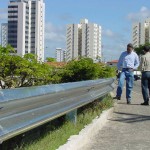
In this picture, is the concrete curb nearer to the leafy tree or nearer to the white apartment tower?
the leafy tree

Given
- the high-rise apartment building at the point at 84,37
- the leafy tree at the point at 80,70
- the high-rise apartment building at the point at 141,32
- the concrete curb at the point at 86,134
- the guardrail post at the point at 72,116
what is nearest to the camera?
the concrete curb at the point at 86,134

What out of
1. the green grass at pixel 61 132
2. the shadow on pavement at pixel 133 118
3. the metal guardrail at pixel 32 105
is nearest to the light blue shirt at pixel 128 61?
the shadow on pavement at pixel 133 118

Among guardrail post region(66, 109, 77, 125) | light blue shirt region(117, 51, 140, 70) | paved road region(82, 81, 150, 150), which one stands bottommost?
paved road region(82, 81, 150, 150)

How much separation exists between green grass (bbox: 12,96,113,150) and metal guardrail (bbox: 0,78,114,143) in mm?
354

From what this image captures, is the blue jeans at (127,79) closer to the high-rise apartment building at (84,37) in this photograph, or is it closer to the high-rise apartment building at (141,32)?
the high-rise apartment building at (84,37)

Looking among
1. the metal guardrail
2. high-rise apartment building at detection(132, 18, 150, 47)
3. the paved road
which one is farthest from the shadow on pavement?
high-rise apartment building at detection(132, 18, 150, 47)

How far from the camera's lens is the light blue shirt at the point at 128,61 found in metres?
12.6

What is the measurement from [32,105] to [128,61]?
8158 millimetres

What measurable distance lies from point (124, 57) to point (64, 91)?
6893mm

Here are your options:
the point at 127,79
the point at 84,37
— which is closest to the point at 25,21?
the point at 84,37

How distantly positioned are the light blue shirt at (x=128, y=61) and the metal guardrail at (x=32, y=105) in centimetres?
569

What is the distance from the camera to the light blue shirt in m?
12.6

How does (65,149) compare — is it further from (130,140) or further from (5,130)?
(130,140)

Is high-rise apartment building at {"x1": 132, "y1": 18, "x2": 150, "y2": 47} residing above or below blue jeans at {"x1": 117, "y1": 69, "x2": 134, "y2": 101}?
→ above
